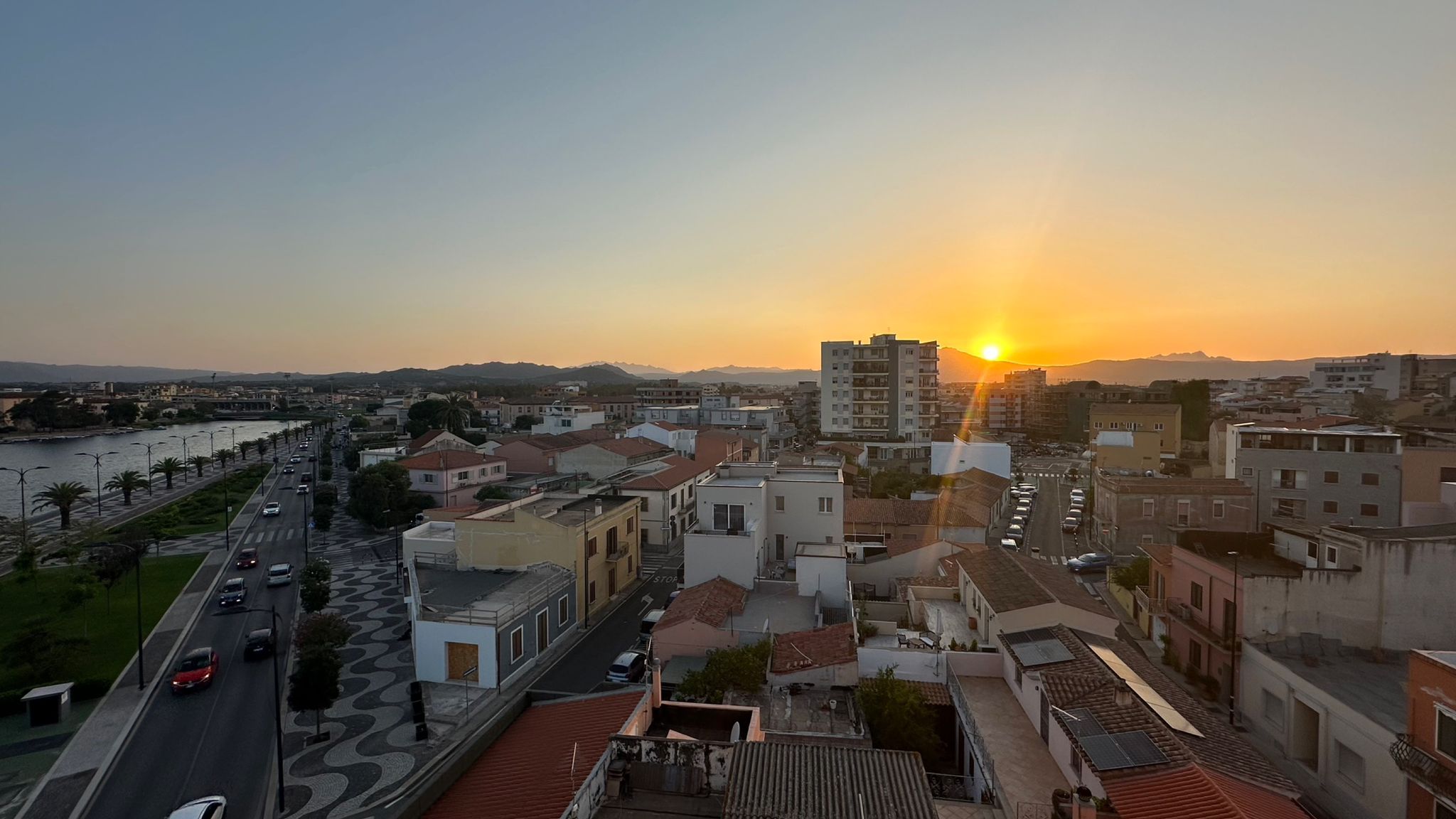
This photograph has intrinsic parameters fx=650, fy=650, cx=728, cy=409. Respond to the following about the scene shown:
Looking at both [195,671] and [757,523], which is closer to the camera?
[195,671]

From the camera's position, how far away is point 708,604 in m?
20.0

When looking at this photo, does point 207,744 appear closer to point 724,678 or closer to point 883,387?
point 724,678

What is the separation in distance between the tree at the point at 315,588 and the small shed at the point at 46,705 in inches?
265

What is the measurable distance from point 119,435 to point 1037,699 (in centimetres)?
15811

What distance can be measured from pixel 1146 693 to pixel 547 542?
18.0 metres

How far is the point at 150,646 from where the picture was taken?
22.2 m

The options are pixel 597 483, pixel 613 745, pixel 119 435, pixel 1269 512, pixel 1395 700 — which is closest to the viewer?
pixel 613 745

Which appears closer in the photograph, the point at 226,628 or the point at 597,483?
the point at 226,628

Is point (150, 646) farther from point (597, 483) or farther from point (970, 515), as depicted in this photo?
point (970, 515)

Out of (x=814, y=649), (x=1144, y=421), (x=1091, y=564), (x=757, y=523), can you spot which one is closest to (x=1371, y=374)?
(x=1144, y=421)

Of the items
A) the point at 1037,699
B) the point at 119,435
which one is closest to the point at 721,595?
the point at 1037,699

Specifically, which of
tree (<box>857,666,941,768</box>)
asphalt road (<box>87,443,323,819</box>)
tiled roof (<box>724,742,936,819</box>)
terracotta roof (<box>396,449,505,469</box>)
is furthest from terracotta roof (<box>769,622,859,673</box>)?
terracotta roof (<box>396,449,505,469</box>)

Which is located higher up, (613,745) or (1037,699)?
(613,745)

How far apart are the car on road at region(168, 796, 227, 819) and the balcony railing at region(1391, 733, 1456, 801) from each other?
21821 millimetres
